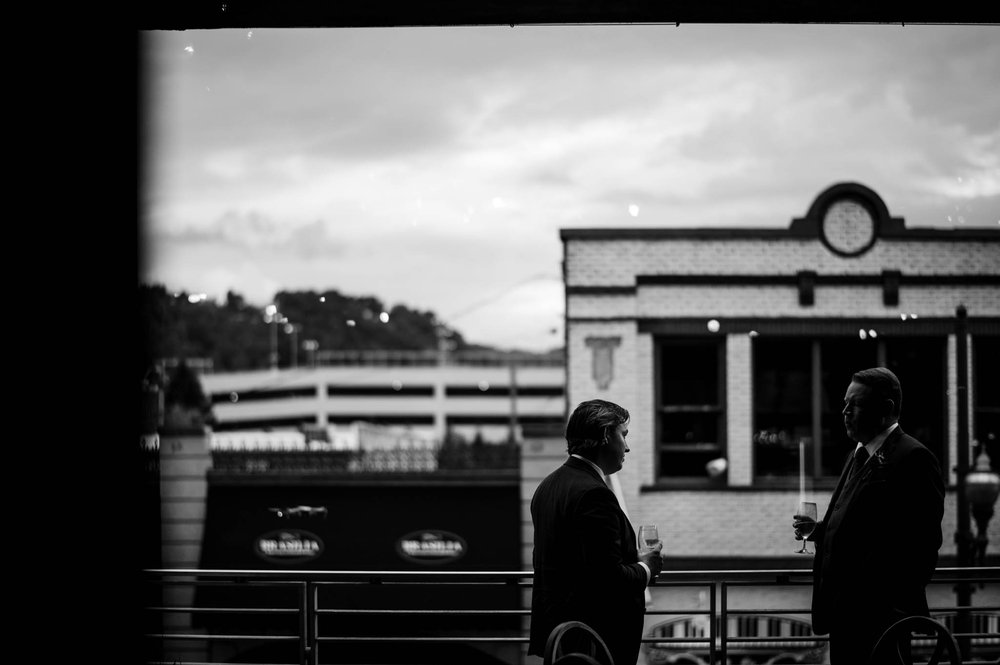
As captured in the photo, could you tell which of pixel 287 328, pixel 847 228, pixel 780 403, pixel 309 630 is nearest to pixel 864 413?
pixel 309 630

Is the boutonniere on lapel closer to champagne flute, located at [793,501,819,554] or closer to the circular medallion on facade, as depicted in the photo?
champagne flute, located at [793,501,819,554]

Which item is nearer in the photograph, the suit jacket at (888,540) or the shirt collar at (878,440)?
the suit jacket at (888,540)

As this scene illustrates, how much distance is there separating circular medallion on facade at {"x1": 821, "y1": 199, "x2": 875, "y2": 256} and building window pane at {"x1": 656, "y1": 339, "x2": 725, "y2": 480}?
219 cm

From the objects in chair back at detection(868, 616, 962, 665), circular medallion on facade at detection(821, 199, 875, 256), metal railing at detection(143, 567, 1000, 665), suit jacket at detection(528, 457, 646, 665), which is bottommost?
metal railing at detection(143, 567, 1000, 665)

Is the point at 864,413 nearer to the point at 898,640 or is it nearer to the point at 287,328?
the point at 898,640

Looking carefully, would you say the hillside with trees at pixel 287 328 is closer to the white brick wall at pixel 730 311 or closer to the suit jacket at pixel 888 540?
the white brick wall at pixel 730 311

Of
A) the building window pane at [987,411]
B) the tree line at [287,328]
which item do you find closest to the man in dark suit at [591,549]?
the building window pane at [987,411]

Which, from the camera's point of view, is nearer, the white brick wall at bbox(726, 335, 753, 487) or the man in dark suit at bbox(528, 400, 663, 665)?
the man in dark suit at bbox(528, 400, 663, 665)

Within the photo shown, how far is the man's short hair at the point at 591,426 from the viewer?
3.70 meters

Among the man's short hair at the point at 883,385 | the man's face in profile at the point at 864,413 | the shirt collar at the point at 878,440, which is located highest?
the man's short hair at the point at 883,385

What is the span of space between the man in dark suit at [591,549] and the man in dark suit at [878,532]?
765 mm

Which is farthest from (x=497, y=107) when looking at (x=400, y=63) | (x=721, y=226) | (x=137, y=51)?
(x=137, y=51)

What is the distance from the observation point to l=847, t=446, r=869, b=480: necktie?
13.0 ft

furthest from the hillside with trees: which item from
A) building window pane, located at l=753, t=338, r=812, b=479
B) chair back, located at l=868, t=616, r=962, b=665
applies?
chair back, located at l=868, t=616, r=962, b=665
